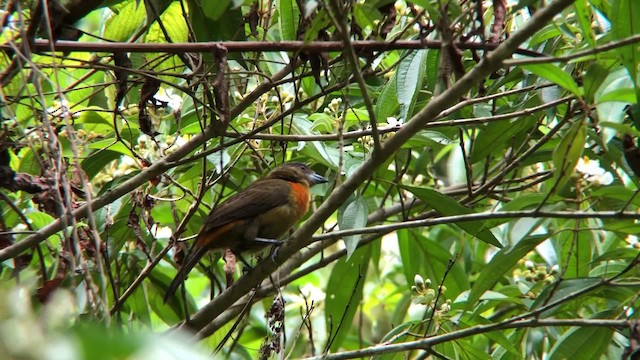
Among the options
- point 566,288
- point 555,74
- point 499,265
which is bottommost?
point 566,288

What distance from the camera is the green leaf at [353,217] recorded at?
3.62m

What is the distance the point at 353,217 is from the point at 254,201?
4.01 ft

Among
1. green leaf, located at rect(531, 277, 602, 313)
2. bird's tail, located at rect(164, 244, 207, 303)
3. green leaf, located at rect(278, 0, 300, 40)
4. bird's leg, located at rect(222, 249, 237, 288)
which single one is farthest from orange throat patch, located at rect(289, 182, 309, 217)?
green leaf, located at rect(531, 277, 602, 313)

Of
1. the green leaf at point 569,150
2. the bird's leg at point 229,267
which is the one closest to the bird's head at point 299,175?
the bird's leg at point 229,267

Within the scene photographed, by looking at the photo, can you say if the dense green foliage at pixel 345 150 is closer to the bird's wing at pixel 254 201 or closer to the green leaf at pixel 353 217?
the green leaf at pixel 353 217

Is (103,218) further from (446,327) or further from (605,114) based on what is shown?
(605,114)

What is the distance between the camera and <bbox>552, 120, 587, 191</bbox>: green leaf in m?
2.84

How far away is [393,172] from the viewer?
15.2 feet

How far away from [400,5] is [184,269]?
5.94 ft

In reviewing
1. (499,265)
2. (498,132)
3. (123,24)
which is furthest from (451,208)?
(123,24)

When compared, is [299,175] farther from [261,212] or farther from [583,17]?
[583,17]

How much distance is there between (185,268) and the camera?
13.5ft

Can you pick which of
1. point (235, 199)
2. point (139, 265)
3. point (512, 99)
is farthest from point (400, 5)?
point (139, 265)

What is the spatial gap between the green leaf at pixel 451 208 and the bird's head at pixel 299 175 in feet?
3.90
